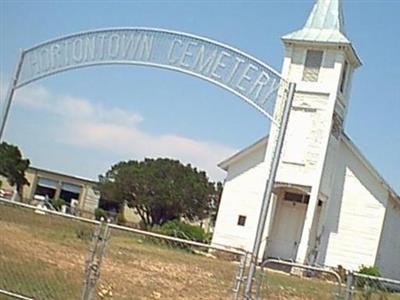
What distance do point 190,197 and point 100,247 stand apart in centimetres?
4650

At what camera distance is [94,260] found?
1022 centimetres

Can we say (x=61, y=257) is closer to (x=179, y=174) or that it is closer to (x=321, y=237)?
(x=321, y=237)

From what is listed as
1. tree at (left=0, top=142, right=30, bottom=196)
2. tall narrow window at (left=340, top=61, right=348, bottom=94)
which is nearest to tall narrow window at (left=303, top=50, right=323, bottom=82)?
tall narrow window at (left=340, top=61, right=348, bottom=94)

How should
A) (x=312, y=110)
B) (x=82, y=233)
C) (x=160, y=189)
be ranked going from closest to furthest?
(x=82, y=233) < (x=312, y=110) < (x=160, y=189)

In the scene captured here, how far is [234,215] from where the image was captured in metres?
32.5

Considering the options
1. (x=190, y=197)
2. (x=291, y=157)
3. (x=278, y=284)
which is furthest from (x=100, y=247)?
(x=190, y=197)

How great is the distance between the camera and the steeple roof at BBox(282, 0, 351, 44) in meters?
30.5

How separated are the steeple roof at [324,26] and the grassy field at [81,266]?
685 inches

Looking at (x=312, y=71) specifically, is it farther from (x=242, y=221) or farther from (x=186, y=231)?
(x=186, y=231)

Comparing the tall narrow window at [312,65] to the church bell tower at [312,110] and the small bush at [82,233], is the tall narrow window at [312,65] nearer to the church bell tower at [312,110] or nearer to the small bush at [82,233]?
the church bell tower at [312,110]

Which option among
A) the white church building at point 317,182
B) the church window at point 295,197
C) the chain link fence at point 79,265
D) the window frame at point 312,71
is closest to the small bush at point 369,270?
the white church building at point 317,182

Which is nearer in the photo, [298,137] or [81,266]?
[81,266]

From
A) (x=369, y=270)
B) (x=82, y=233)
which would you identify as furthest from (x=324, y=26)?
(x=82, y=233)

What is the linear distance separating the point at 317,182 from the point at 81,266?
1766cm
